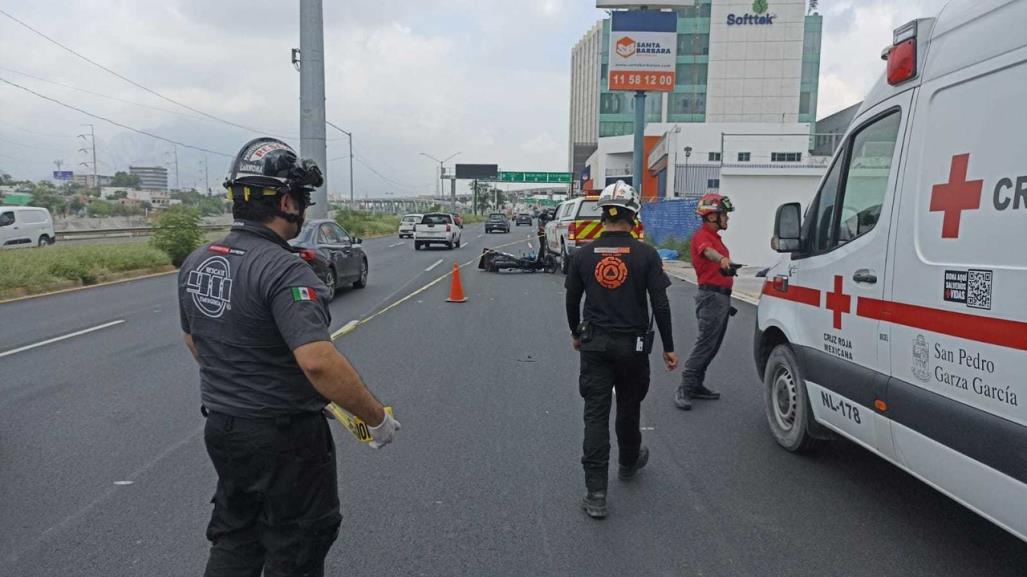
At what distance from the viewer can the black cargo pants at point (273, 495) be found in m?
2.50

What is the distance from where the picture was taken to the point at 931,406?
11.1 ft

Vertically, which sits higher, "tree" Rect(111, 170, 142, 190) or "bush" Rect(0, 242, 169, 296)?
"tree" Rect(111, 170, 142, 190)

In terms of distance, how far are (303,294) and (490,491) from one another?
8.45 ft

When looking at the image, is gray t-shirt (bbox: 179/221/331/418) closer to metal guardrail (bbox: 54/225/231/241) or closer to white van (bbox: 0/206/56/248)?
white van (bbox: 0/206/56/248)

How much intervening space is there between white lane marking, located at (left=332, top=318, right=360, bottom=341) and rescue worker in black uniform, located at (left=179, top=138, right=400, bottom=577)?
7294mm

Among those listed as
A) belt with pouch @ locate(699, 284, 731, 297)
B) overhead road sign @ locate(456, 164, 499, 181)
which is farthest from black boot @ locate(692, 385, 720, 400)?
overhead road sign @ locate(456, 164, 499, 181)

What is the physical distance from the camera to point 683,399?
6.58 metres

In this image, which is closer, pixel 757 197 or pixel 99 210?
pixel 757 197

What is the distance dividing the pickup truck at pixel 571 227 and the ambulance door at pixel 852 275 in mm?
11301

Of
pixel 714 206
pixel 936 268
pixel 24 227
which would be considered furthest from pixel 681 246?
pixel 24 227

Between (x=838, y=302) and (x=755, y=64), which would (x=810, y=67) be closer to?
(x=755, y=64)

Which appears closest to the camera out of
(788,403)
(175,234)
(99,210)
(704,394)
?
(788,403)

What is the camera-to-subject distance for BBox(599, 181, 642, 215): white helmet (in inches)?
169

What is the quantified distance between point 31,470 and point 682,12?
7514 cm
